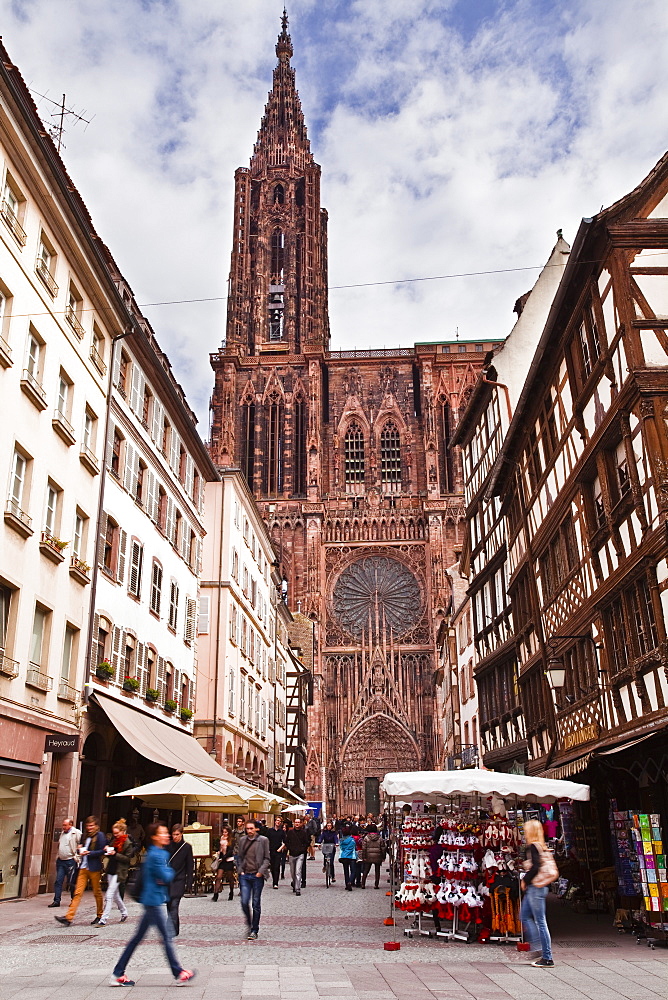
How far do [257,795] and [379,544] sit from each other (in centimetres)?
4108

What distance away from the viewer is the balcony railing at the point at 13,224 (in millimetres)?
14742

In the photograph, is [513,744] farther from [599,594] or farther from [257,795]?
[599,594]

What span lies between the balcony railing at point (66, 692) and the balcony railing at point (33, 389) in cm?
494

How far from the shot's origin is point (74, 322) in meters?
18.0

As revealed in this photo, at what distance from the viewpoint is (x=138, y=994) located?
23.9 ft

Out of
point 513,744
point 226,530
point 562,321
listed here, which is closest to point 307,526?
point 226,530

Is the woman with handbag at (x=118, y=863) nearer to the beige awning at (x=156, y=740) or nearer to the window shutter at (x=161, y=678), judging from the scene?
the beige awning at (x=156, y=740)

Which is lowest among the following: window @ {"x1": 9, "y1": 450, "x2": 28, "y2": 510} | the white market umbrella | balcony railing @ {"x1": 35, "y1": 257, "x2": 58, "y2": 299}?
the white market umbrella

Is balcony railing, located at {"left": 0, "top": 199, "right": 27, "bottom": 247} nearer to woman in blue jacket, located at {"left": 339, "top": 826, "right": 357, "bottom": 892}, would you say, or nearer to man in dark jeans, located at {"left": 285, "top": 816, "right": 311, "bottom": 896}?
man in dark jeans, located at {"left": 285, "top": 816, "right": 311, "bottom": 896}

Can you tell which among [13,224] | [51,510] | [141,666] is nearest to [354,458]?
[141,666]

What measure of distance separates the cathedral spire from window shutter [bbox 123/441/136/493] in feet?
208

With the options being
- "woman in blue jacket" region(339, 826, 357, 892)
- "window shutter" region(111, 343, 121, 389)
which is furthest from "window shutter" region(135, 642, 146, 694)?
→ "window shutter" region(111, 343, 121, 389)

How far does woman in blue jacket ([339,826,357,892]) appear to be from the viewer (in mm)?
19266

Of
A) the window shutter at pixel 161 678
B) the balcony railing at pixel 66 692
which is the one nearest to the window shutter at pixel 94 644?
the balcony railing at pixel 66 692
